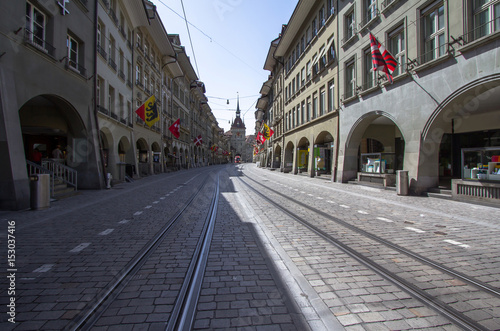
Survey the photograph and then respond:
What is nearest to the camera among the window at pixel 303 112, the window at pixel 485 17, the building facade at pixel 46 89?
the building facade at pixel 46 89

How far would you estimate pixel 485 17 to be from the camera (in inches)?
344

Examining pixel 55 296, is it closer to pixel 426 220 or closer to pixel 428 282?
pixel 428 282

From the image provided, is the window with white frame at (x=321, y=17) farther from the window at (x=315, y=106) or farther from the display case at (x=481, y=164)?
the display case at (x=481, y=164)

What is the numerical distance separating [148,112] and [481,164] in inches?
676

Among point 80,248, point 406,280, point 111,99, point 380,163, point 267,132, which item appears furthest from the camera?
point 267,132

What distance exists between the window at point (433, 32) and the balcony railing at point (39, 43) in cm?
1495

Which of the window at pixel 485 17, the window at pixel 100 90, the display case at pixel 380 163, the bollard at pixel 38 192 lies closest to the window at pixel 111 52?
the window at pixel 100 90

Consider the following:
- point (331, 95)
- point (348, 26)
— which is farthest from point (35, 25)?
point (331, 95)

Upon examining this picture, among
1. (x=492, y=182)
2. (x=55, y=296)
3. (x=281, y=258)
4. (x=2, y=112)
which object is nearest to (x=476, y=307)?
(x=281, y=258)

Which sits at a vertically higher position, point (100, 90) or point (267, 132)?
point (100, 90)

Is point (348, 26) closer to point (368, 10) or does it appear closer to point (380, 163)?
point (368, 10)

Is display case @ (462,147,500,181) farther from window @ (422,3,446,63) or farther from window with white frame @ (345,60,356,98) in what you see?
window with white frame @ (345,60,356,98)

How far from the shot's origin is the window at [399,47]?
12398 millimetres

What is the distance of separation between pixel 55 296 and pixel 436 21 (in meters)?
14.5
